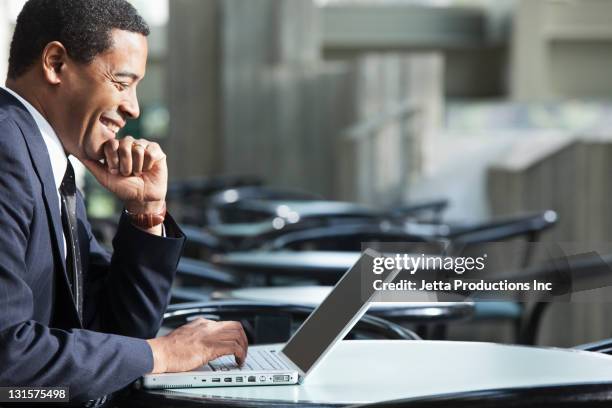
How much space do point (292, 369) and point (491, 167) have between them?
592cm

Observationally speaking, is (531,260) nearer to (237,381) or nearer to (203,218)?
(237,381)

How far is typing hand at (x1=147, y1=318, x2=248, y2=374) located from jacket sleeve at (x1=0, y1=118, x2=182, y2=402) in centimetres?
3

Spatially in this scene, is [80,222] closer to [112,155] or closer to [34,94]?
[112,155]

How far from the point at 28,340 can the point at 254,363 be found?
34cm

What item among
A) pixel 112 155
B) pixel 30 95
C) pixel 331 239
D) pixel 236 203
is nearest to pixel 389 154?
pixel 236 203

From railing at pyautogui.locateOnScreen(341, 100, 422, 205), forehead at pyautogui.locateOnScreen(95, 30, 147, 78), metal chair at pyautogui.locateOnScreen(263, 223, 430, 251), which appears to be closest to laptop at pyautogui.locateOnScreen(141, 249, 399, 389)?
forehead at pyautogui.locateOnScreen(95, 30, 147, 78)

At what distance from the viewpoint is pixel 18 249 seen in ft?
4.52

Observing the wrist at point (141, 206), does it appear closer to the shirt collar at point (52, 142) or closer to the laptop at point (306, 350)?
the shirt collar at point (52, 142)

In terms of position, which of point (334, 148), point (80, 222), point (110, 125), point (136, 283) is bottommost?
point (136, 283)

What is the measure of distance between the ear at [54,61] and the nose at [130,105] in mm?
94

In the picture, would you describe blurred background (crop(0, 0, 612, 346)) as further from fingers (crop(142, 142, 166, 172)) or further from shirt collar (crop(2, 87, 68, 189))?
shirt collar (crop(2, 87, 68, 189))

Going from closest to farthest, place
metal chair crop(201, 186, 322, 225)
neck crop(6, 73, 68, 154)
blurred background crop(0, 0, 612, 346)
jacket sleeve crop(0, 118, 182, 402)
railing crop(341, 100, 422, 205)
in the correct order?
jacket sleeve crop(0, 118, 182, 402) → neck crop(6, 73, 68, 154) → blurred background crop(0, 0, 612, 346) → metal chair crop(201, 186, 322, 225) → railing crop(341, 100, 422, 205)

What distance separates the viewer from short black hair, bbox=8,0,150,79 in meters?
1.55

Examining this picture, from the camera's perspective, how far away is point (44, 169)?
1468 millimetres
